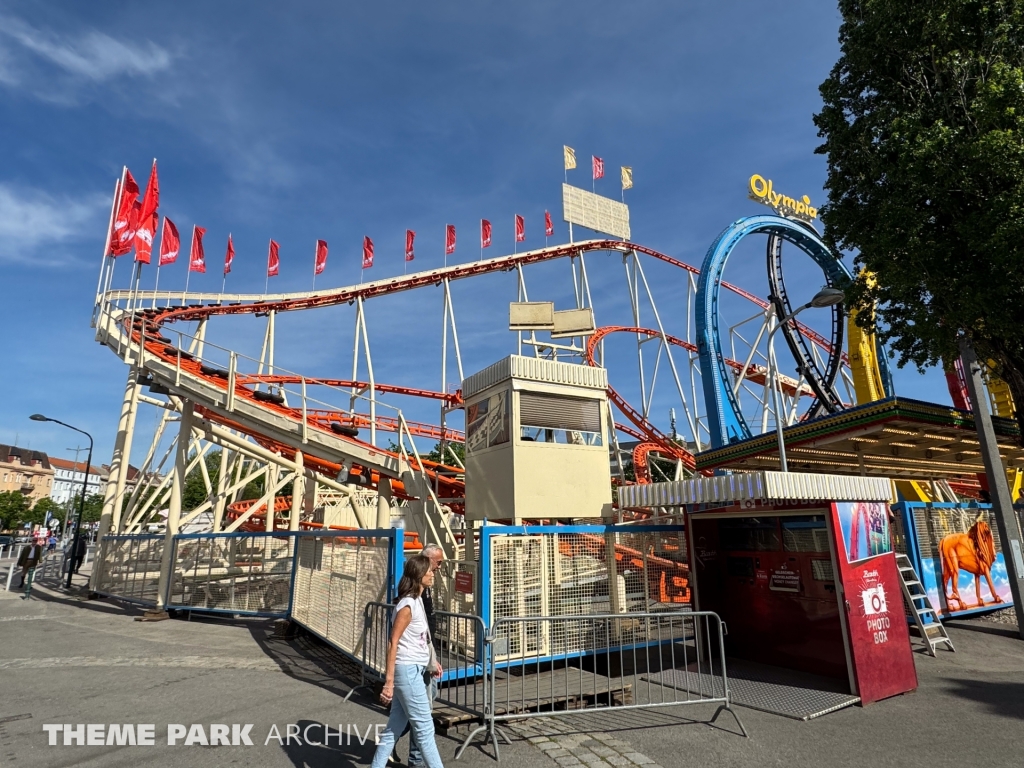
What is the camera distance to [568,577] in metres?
7.05

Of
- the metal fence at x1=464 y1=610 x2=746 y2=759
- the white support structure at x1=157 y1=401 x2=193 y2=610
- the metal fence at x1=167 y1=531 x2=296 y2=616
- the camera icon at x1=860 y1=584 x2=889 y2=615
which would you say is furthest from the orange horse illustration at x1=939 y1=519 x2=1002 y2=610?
the white support structure at x1=157 y1=401 x2=193 y2=610

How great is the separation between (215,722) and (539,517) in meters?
4.16

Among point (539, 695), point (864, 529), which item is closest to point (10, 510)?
point (539, 695)

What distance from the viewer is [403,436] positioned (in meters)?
13.2

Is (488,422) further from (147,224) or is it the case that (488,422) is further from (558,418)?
Answer: (147,224)

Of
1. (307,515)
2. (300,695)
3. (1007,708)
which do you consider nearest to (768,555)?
(1007,708)

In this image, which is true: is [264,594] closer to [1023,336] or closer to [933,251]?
[933,251]

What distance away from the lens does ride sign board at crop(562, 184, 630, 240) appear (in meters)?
27.8

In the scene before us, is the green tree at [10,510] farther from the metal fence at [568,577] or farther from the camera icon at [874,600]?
the camera icon at [874,600]

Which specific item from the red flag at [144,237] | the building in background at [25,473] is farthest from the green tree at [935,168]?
the building in background at [25,473]

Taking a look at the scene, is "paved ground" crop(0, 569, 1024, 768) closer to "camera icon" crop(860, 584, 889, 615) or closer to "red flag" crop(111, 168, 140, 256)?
"camera icon" crop(860, 584, 889, 615)

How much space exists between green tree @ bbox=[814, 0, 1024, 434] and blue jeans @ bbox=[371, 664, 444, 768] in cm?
1035

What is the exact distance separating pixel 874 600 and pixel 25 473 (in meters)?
113

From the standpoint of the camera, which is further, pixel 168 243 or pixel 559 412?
pixel 168 243
